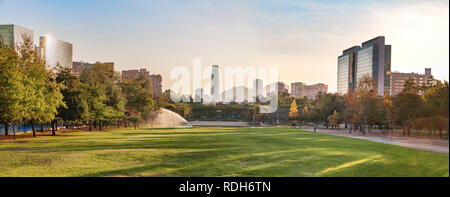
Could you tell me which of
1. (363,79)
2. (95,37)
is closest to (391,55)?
(363,79)

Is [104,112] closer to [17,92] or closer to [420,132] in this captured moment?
[17,92]

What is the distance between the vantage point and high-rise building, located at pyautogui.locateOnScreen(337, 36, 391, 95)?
5.57m

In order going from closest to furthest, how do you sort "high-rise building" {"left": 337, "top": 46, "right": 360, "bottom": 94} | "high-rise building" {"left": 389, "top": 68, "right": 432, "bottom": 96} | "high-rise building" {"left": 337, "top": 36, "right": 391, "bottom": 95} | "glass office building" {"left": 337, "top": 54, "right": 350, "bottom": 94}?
"high-rise building" {"left": 389, "top": 68, "right": 432, "bottom": 96}
"high-rise building" {"left": 337, "top": 36, "right": 391, "bottom": 95}
"high-rise building" {"left": 337, "top": 46, "right": 360, "bottom": 94}
"glass office building" {"left": 337, "top": 54, "right": 350, "bottom": 94}

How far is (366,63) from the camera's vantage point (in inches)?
279

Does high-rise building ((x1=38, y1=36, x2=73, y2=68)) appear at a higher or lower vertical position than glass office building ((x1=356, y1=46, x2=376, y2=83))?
higher

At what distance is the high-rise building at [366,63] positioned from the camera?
219 inches

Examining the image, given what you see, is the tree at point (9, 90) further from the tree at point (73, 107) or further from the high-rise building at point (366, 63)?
the high-rise building at point (366, 63)

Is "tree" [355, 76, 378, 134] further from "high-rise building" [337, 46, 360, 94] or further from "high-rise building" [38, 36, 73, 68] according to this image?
"high-rise building" [38, 36, 73, 68]

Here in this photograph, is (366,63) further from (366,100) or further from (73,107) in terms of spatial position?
(73,107)

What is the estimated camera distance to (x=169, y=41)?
705cm

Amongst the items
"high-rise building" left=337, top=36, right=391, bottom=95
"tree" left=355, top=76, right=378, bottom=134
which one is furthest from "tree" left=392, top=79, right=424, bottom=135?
"tree" left=355, top=76, right=378, bottom=134

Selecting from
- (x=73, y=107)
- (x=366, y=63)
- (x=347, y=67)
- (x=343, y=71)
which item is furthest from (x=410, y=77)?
(x=73, y=107)
